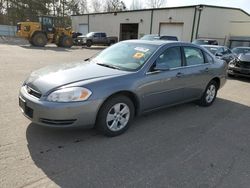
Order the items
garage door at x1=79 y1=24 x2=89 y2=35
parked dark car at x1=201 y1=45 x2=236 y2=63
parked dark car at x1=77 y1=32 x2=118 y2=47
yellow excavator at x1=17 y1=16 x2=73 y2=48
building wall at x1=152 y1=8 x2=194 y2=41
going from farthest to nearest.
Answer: garage door at x1=79 y1=24 x2=89 y2=35 < parked dark car at x1=77 y1=32 x2=118 y2=47 < building wall at x1=152 y1=8 x2=194 y2=41 < yellow excavator at x1=17 y1=16 x2=73 y2=48 < parked dark car at x1=201 y1=45 x2=236 y2=63

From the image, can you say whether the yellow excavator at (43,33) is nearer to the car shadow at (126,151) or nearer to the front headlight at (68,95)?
the car shadow at (126,151)

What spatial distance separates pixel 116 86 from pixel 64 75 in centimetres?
84

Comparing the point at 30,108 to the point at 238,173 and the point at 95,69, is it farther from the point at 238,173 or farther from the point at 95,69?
the point at 238,173

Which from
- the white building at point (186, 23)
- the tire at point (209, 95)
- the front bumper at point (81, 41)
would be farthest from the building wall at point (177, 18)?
the tire at point (209, 95)

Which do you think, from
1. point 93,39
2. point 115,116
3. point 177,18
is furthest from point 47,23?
point 115,116

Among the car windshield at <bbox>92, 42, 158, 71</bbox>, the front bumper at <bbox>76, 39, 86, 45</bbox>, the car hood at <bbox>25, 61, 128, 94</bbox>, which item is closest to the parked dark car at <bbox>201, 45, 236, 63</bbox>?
the car windshield at <bbox>92, 42, 158, 71</bbox>

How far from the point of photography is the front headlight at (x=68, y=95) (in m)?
3.27

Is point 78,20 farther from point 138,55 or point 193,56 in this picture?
point 138,55

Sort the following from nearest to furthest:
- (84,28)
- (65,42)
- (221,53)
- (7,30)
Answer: (221,53)
(65,42)
(84,28)
(7,30)

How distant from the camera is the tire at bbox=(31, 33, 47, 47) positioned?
20766 millimetres

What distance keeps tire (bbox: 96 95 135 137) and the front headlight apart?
422 mm

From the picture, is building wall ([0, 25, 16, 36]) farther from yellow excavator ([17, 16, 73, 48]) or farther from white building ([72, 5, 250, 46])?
yellow excavator ([17, 16, 73, 48])

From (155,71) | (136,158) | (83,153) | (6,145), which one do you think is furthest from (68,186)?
(155,71)

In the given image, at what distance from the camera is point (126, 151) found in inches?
134
